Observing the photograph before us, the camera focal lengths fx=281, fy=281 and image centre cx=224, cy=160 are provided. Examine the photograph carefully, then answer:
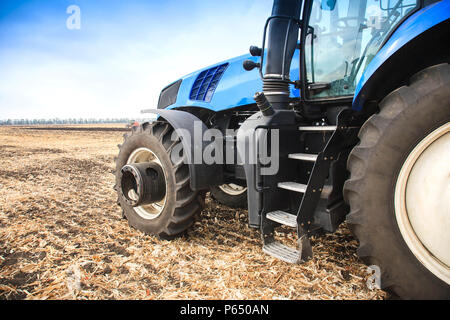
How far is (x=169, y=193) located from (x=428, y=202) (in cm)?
204

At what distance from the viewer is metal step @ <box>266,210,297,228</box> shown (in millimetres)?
2045

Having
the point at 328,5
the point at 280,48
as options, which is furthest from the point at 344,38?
the point at 280,48

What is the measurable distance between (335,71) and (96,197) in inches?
157

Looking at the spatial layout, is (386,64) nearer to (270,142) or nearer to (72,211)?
(270,142)

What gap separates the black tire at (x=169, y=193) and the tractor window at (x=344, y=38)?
143 cm

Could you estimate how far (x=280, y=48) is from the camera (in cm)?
244

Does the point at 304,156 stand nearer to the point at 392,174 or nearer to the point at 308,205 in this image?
the point at 308,205

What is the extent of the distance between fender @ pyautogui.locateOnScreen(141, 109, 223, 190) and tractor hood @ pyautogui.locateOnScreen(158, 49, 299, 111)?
2.44ft

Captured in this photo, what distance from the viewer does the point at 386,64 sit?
5.72ft

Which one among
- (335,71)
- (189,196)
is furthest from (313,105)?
(189,196)

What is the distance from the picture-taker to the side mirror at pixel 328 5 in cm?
240

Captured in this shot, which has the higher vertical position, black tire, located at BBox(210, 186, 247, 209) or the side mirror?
the side mirror

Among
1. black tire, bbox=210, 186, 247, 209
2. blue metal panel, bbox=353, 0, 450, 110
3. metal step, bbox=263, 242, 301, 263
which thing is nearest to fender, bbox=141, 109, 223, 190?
metal step, bbox=263, 242, 301, 263

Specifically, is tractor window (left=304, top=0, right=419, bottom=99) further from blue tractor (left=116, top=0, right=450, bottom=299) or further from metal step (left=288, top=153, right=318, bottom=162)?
metal step (left=288, top=153, right=318, bottom=162)
